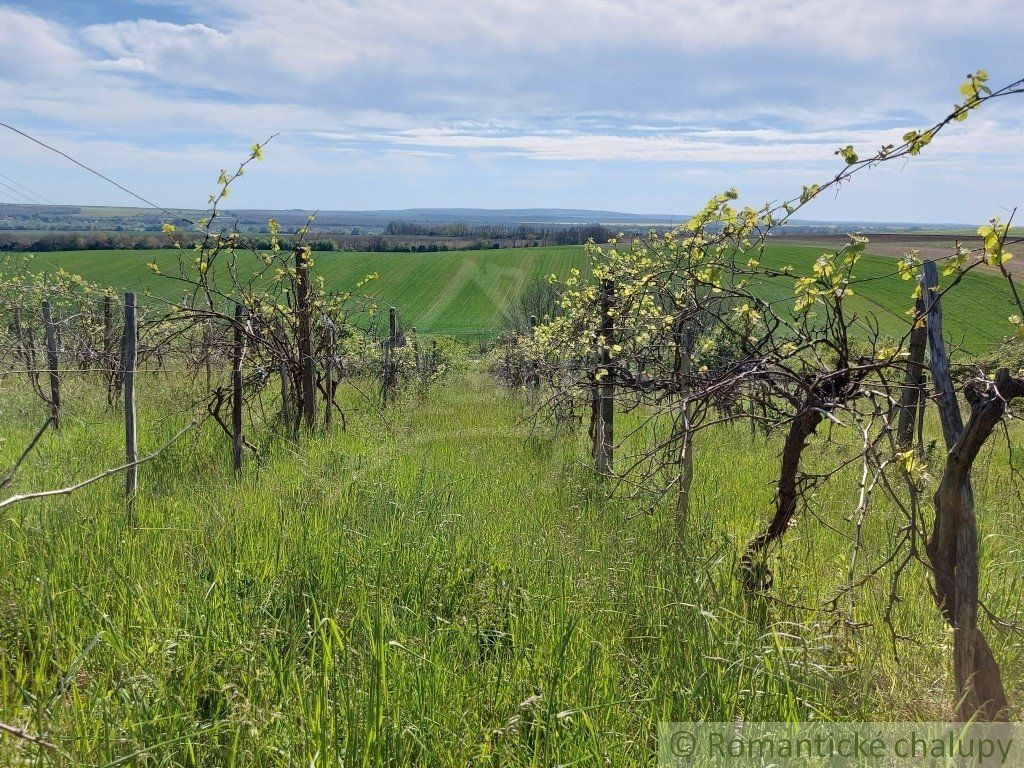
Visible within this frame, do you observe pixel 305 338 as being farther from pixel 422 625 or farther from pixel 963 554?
pixel 963 554

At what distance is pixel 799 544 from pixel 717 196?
80.7 inches

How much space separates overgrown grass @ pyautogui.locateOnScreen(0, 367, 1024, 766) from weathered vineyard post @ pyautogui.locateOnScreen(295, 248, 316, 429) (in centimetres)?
179

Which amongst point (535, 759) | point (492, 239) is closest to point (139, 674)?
point (535, 759)

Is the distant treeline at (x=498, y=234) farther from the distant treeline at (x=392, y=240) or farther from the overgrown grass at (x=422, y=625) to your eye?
the overgrown grass at (x=422, y=625)

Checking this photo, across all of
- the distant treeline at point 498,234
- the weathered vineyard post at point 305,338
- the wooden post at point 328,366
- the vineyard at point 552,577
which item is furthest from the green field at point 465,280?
the vineyard at point 552,577

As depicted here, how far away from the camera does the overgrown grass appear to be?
2.19m

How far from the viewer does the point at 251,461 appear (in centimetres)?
600

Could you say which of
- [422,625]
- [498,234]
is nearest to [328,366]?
[422,625]

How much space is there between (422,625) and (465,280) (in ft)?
176

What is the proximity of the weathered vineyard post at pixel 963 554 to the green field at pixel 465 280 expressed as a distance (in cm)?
3446

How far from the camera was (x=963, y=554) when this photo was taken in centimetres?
221

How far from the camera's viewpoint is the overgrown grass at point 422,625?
7.18ft

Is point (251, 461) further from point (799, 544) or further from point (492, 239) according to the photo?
point (492, 239)

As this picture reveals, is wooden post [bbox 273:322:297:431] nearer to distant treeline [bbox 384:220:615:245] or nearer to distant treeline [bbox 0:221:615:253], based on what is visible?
distant treeline [bbox 0:221:615:253]
